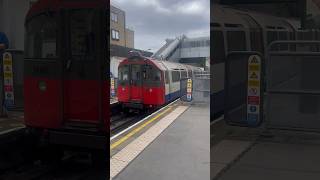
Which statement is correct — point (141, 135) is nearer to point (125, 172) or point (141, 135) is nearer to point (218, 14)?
point (125, 172)

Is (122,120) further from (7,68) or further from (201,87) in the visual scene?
(7,68)

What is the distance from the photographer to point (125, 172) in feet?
4.81

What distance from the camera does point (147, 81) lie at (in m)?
1.56

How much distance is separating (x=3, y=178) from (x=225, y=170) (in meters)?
1.15

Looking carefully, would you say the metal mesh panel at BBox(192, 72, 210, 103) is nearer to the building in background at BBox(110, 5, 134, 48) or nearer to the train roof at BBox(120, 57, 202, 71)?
the train roof at BBox(120, 57, 202, 71)

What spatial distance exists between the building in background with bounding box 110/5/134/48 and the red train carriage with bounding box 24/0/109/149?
0.05 m

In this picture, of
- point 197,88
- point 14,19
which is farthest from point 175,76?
point 14,19

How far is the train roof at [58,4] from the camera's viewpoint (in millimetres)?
1511

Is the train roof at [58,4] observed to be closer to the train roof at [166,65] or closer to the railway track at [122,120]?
the train roof at [166,65]

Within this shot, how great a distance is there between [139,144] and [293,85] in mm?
559

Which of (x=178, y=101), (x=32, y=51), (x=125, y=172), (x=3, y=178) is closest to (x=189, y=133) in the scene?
(x=178, y=101)

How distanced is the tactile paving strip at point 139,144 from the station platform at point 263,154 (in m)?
0.19

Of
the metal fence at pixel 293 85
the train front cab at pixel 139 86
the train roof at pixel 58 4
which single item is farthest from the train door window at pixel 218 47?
the train roof at pixel 58 4

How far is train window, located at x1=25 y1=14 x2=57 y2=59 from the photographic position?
1.62 m
